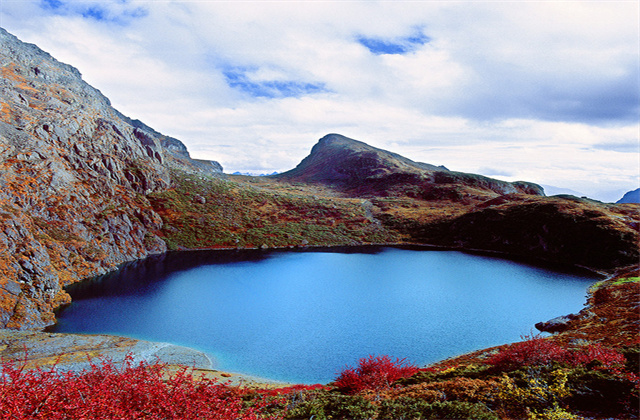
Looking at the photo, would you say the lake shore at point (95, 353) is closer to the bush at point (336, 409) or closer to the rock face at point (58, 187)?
the rock face at point (58, 187)

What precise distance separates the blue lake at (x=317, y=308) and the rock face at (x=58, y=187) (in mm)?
4544

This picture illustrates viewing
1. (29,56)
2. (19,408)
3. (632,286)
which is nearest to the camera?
(19,408)

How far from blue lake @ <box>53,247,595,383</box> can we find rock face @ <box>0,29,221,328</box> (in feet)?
14.9

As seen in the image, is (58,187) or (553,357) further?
(58,187)

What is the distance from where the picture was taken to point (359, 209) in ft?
403

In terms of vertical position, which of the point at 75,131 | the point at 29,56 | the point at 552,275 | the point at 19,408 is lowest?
the point at 552,275

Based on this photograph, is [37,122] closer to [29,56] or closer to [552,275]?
[29,56]

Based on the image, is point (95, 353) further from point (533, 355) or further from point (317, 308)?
point (533, 355)

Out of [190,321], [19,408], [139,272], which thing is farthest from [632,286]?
[139,272]

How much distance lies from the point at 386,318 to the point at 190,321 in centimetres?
2262

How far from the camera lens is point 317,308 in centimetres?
4397

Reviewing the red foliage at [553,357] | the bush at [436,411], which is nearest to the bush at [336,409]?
the bush at [436,411]

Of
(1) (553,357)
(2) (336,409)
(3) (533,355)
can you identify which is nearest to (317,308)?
(3) (533,355)

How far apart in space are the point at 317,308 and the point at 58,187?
196 feet
